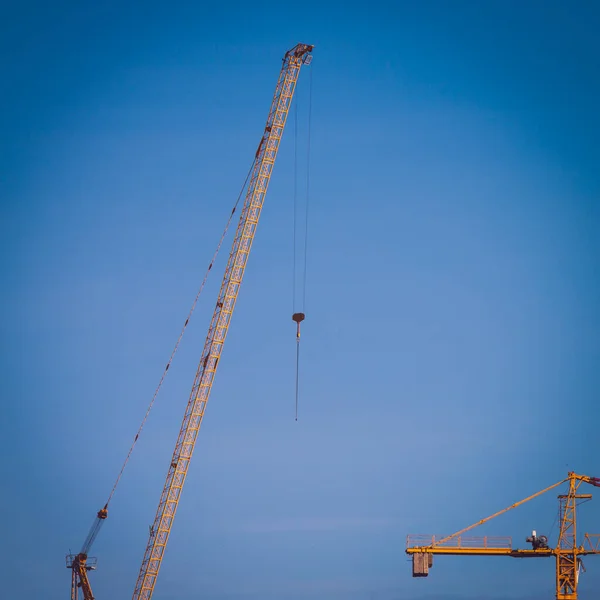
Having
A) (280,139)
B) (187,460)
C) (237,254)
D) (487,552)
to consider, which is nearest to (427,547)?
(487,552)

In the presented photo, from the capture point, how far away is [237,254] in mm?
135875

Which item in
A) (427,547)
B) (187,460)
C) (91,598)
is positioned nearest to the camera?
(427,547)

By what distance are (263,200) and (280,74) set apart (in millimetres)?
15836

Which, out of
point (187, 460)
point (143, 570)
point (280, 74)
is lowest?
point (143, 570)

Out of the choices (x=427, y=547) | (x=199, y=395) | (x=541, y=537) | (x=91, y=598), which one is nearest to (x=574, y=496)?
(x=541, y=537)

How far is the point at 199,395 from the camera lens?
132m

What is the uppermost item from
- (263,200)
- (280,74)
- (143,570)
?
(280,74)

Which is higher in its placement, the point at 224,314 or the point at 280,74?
the point at 280,74

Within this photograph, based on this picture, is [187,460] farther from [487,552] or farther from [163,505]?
[487,552]

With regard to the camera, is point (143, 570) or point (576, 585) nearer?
point (576, 585)

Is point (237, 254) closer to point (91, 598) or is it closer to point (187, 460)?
point (187, 460)

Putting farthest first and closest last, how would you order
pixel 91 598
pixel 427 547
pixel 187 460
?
pixel 91 598 < pixel 187 460 < pixel 427 547

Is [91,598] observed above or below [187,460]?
below

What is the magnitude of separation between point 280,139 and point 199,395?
3331 cm
